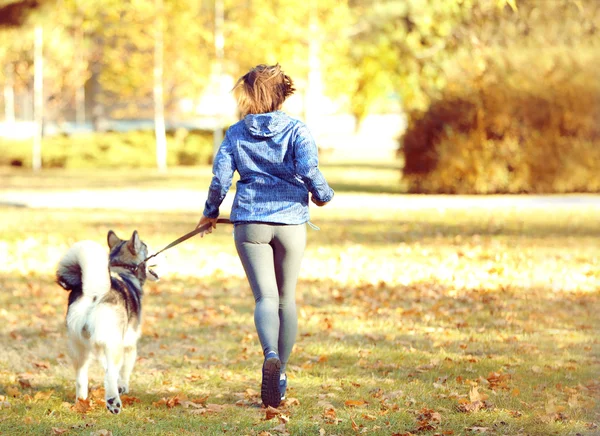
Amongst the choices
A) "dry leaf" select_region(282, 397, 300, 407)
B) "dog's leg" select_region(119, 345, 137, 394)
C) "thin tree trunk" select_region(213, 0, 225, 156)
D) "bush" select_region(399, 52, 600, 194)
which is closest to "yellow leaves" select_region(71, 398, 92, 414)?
"dog's leg" select_region(119, 345, 137, 394)

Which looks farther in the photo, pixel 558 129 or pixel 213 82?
pixel 213 82

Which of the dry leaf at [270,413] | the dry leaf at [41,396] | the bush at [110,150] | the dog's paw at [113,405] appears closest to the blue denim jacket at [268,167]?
the dry leaf at [270,413]

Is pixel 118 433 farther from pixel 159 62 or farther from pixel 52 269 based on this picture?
pixel 159 62

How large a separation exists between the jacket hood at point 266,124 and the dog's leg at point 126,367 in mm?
1538

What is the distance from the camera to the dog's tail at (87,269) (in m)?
5.84

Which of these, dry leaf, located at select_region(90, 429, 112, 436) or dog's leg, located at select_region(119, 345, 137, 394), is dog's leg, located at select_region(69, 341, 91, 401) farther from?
dry leaf, located at select_region(90, 429, 112, 436)

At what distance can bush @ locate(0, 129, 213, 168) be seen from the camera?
130 feet

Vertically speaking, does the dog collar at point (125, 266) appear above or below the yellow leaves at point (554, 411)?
above

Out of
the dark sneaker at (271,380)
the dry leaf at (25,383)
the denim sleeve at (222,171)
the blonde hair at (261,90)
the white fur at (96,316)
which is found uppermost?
the blonde hair at (261,90)

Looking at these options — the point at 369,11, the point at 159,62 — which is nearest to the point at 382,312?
the point at 159,62

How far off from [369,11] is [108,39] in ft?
38.3

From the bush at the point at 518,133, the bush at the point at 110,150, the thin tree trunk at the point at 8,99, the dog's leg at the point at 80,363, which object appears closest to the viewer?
the dog's leg at the point at 80,363

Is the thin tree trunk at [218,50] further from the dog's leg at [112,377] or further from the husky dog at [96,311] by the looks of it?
the dog's leg at [112,377]

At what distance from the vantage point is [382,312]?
9.96 m
